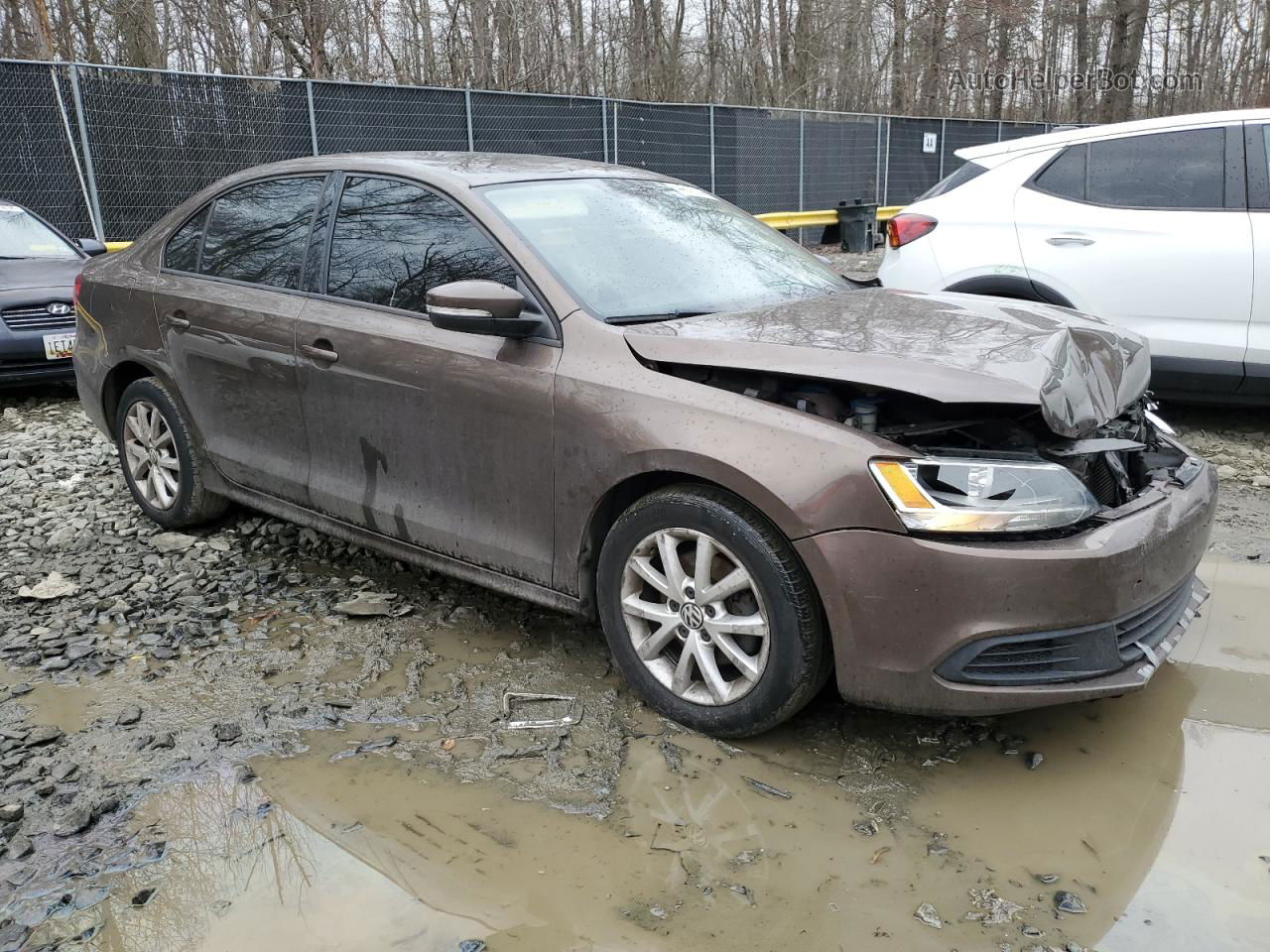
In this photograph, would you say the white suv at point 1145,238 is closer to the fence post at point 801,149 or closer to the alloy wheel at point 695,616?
the alloy wheel at point 695,616

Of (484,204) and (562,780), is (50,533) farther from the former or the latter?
(562,780)

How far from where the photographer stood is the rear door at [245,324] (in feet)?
13.1

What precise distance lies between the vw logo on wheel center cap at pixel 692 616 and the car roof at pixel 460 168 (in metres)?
1.66

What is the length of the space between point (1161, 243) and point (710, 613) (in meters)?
3.93

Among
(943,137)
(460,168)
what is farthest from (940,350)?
(943,137)

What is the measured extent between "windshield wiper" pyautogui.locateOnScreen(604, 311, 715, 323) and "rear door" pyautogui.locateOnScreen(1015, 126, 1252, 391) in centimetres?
318

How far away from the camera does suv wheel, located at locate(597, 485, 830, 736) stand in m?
2.79

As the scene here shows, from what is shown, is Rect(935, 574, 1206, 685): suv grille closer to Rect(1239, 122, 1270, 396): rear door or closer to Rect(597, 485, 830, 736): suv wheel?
Rect(597, 485, 830, 736): suv wheel

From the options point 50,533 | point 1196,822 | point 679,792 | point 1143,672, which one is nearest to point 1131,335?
point 1143,672

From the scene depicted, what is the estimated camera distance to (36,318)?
7516 millimetres

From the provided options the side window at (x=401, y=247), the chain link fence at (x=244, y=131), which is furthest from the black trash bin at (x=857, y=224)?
the side window at (x=401, y=247)

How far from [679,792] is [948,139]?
20769 millimetres

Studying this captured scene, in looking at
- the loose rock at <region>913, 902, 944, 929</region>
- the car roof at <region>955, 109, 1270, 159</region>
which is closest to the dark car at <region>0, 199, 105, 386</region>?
the car roof at <region>955, 109, 1270, 159</region>

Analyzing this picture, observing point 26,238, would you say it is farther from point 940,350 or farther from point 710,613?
point 940,350
